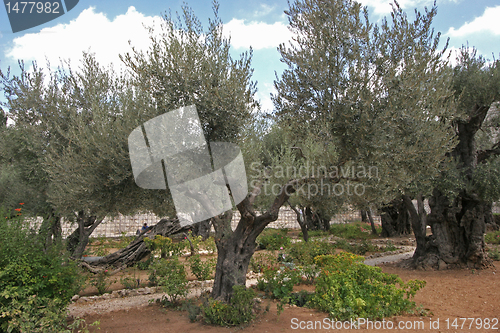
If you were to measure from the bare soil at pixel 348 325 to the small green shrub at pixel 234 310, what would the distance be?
13cm

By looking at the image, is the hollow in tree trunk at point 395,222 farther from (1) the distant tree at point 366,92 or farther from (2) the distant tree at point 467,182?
(1) the distant tree at point 366,92

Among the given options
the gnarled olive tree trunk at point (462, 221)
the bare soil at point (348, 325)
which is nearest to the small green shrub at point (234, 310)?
the bare soil at point (348, 325)

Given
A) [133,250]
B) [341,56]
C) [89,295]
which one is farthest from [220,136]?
[133,250]

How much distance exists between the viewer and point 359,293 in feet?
18.7

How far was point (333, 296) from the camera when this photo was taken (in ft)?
19.0

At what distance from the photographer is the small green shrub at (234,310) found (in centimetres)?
536


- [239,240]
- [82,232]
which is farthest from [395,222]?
[82,232]

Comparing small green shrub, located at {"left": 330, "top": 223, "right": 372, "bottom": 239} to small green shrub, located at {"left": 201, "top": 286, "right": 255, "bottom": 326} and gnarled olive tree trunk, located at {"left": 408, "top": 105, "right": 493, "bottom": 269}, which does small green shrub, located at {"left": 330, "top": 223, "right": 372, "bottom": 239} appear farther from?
small green shrub, located at {"left": 201, "top": 286, "right": 255, "bottom": 326}

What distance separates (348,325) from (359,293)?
66 centimetres

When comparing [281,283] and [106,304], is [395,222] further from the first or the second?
[106,304]

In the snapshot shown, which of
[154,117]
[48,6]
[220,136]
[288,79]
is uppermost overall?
[48,6]

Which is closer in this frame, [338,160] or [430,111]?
[430,111]

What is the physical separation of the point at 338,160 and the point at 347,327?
2.95m

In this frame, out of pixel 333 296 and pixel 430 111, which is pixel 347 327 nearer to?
pixel 333 296
